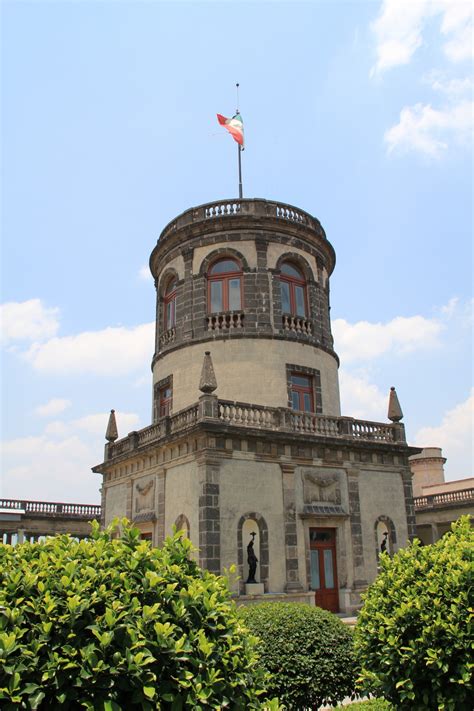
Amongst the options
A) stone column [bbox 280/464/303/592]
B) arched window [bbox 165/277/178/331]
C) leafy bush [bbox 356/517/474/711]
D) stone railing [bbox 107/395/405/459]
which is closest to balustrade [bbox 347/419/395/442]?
stone railing [bbox 107/395/405/459]

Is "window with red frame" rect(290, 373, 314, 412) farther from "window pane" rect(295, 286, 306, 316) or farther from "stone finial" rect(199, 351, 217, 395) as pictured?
"stone finial" rect(199, 351, 217, 395)

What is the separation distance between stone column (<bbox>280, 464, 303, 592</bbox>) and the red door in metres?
1.05

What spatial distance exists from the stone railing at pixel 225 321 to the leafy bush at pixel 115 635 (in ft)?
61.7

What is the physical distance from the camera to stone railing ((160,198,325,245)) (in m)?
25.4

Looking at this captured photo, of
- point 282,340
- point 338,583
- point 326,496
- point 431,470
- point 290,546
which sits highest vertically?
point 282,340

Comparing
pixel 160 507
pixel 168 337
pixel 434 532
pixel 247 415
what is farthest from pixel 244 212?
pixel 434 532

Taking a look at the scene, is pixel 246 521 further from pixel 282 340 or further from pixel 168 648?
pixel 168 648

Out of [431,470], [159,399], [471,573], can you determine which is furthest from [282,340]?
[431,470]

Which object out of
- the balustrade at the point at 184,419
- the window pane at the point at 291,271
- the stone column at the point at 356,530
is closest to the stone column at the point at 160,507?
the balustrade at the point at 184,419

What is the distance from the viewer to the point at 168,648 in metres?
4.74

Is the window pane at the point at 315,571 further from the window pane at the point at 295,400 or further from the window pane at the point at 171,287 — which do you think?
the window pane at the point at 171,287

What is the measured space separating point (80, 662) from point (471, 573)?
5189 mm

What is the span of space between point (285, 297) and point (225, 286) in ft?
8.52

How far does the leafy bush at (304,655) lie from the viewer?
31.5 feet
